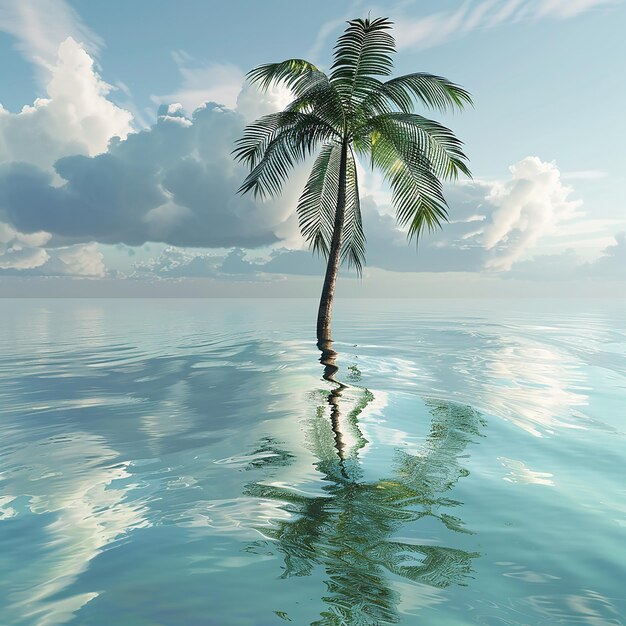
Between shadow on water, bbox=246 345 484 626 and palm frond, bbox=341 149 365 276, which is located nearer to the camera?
shadow on water, bbox=246 345 484 626

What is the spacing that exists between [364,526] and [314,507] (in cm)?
48

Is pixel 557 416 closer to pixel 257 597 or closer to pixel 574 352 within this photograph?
pixel 257 597

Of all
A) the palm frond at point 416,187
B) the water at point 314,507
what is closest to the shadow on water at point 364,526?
the water at point 314,507

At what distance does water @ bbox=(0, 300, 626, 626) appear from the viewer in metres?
2.60

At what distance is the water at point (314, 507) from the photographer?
260 centimetres

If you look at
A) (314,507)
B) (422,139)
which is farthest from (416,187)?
(314,507)

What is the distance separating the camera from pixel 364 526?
135 inches

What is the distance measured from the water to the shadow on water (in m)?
0.02

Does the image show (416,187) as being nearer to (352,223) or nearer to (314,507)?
(352,223)

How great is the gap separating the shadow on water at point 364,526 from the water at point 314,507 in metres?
0.02

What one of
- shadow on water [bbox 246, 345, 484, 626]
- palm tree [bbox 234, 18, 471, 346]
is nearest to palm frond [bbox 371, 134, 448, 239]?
palm tree [bbox 234, 18, 471, 346]

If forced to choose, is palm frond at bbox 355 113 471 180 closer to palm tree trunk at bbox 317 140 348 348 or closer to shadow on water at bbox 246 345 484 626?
palm tree trunk at bbox 317 140 348 348

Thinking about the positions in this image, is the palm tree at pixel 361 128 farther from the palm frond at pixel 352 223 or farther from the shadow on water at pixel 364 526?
the shadow on water at pixel 364 526

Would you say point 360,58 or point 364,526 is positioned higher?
point 360,58
